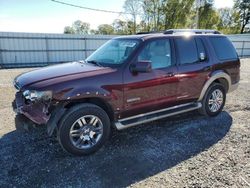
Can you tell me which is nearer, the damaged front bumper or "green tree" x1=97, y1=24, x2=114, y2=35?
the damaged front bumper

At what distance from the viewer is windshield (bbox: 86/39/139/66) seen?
4.25 m

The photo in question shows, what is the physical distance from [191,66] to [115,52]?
1.60 m

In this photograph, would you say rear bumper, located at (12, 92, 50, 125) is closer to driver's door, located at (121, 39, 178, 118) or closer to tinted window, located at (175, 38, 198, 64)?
driver's door, located at (121, 39, 178, 118)

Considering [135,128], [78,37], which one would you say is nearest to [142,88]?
[135,128]

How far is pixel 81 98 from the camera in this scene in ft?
11.9

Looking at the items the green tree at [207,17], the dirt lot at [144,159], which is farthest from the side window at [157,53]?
the green tree at [207,17]

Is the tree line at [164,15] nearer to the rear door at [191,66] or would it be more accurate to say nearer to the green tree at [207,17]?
the green tree at [207,17]

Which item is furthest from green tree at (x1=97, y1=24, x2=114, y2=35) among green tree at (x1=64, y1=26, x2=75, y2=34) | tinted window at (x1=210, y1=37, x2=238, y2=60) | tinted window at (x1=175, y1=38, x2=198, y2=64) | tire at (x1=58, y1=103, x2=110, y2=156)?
tire at (x1=58, y1=103, x2=110, y2=156)

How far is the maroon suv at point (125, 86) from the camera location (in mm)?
3545

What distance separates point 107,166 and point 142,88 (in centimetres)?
145

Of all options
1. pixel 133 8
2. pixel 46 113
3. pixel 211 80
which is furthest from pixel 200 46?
pixel 133 8

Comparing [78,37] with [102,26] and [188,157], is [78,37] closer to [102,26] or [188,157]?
[188,157]

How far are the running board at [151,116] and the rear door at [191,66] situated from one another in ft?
0.48

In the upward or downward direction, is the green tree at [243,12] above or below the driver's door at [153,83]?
above
